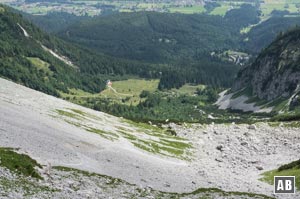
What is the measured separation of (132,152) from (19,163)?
33.9 metres

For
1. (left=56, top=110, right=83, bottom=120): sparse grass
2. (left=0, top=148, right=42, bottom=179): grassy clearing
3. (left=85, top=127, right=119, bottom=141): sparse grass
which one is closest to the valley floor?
(left=56, top=110, right=83, bottom=120): sparse grass

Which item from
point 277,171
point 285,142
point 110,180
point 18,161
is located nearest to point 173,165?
point 277,171

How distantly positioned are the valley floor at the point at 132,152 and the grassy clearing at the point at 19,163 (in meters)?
2.00

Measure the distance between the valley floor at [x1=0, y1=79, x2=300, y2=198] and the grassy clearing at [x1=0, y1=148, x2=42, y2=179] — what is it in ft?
6.58

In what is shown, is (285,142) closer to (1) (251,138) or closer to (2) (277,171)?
(1) (251,138)

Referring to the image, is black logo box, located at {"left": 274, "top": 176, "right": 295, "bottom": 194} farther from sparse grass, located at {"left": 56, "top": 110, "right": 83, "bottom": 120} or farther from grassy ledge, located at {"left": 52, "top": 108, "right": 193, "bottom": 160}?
sparse grass, located at {"left": 56, "top": 110, "right": 83, "bottom": 120}

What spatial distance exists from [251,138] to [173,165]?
170ft

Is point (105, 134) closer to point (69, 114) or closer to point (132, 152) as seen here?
point (132, 152)

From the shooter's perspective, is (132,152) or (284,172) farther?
(132,152)

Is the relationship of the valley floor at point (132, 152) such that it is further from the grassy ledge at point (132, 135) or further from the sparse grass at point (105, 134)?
the sparse grass at point (105, 134)

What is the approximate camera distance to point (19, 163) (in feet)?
192

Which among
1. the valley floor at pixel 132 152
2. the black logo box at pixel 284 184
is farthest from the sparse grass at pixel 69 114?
the black logo box at pixel 284 184

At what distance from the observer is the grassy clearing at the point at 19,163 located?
57.0 metres

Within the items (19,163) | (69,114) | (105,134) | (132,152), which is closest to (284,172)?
(132,152)
